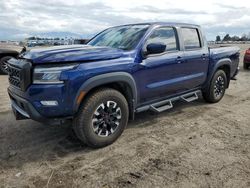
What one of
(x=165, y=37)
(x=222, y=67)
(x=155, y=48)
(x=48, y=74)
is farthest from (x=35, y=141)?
(x=222, y=67)

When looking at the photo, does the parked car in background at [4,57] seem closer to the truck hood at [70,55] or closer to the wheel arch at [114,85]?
the truck hood at [70,55]

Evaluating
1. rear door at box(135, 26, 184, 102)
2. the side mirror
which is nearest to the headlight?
rear door at box(135, 26, 184, 102)

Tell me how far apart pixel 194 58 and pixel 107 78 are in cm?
243

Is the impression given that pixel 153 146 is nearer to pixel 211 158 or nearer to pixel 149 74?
pixel 211 158

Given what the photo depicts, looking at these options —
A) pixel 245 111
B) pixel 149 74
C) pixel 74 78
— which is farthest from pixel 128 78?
pixel 245 111

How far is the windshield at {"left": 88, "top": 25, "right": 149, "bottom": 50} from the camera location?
492cm

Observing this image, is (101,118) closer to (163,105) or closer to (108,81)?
(108,81)

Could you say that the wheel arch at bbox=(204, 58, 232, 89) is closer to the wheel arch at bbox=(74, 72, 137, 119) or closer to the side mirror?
the side mirror

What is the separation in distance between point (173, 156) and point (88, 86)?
1.51 metres

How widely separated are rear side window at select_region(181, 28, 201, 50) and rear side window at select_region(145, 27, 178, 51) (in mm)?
331

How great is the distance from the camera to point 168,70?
5.29 meters

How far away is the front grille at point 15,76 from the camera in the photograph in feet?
13.5

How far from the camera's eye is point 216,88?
275 inches

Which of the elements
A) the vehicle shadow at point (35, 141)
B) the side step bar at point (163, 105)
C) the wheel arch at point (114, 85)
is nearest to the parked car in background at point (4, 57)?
the vehicle shadow at point (35, 141)
